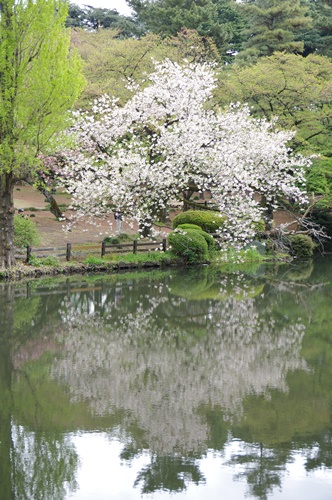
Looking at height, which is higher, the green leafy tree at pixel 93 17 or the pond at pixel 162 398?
the green leafy tree at pixel 93 17

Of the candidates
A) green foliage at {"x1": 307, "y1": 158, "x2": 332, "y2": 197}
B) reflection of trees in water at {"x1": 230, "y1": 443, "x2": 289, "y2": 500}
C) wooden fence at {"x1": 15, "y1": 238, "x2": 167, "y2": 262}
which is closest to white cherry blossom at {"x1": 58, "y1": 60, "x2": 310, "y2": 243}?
wooden fence at {"x1": 15, "y1": 238, "x2": 167, "y2": 262}

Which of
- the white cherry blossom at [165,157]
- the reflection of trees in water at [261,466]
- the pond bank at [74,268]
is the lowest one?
the reflection of trees in water at [261,466]

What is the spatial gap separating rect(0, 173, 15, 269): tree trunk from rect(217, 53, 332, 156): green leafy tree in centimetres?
1698

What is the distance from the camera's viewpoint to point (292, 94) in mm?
33625

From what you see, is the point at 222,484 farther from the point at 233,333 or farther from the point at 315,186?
the point at 315,186

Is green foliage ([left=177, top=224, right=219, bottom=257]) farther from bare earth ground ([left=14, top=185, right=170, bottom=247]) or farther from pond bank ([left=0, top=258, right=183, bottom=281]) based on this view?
bare earth ground ([left=14, top=185, right=170, bottom=247])

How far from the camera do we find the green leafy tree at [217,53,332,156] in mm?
33281

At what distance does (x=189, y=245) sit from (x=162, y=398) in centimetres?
1660

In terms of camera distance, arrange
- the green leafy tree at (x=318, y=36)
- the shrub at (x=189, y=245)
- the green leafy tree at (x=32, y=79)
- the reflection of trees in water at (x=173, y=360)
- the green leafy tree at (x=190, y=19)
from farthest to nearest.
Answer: the green leafy tree at (x=318, y=36) → the green leafy tree at (x=190, y=19) → the shrub at (x=189, y=245) → the green leafy tree at (x=32, y=79) → the reflection of trees in water at (x=173, y=360)

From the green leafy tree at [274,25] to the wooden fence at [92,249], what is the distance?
19637 mm

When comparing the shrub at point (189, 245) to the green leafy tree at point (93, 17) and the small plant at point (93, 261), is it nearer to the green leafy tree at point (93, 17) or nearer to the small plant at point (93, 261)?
the small plant at point (93, 261)

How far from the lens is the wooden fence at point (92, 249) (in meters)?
22.7

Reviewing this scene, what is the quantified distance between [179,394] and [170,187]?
14.6 meters

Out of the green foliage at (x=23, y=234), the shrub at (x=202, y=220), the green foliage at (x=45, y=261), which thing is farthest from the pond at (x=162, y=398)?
the shrub at (x=202, y=220)
